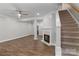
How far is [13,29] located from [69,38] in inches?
50.4

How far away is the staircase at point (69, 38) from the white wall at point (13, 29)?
761 millimetres

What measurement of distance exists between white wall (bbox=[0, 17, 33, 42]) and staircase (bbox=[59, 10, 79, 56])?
76 cm

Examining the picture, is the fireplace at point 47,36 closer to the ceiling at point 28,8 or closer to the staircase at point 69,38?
the staircase at point 69,38

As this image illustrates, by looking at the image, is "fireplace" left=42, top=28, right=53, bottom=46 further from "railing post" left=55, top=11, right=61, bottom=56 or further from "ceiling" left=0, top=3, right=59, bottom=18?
"ceiling" left=0, top=3, right=59, bottom=18

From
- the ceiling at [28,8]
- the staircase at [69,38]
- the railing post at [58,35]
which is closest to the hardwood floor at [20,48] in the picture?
the railing post at [58,35]

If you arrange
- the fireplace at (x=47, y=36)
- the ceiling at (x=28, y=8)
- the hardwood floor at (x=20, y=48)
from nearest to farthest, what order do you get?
the ceiling at (x=28, y=8) < the hardwood floor at (x=20, y=48) < the fireplace at (x=47, y=36)

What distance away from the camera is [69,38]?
2.50m

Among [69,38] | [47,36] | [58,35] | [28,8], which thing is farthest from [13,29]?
[69,38]

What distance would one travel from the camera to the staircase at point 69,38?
8.16 ft

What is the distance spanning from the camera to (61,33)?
Result: 2.57 metres

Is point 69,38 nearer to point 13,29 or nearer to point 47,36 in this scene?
point 47,36

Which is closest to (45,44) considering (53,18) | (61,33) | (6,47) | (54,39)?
(54,39)

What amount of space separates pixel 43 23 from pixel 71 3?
73cm

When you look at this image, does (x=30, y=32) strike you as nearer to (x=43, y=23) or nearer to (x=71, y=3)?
(x=43, y=23)
